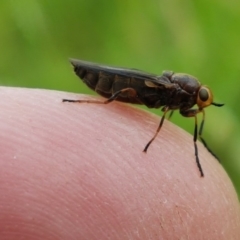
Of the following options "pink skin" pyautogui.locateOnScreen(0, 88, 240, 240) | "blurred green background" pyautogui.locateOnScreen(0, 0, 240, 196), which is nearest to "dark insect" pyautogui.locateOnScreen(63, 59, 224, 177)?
"pink skin" pyautogui.locateOnScreen(0, 88, 240, 240)

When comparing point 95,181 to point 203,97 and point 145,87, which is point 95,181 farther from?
point 203,97

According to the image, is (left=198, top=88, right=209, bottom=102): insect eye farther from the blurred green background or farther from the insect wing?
the blurred green background

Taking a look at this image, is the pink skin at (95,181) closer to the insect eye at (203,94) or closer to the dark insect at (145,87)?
the dark insect at (145,87)

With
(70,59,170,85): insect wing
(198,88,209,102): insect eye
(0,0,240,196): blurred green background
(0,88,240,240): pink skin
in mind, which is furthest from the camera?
(0,0,240,196): blurred green background

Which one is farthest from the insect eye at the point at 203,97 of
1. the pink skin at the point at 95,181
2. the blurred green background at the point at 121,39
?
the blurred green background at the point at 121,39

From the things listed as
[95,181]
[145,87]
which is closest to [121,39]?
[145,87]

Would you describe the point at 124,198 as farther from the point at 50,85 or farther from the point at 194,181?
the point at 50,85
